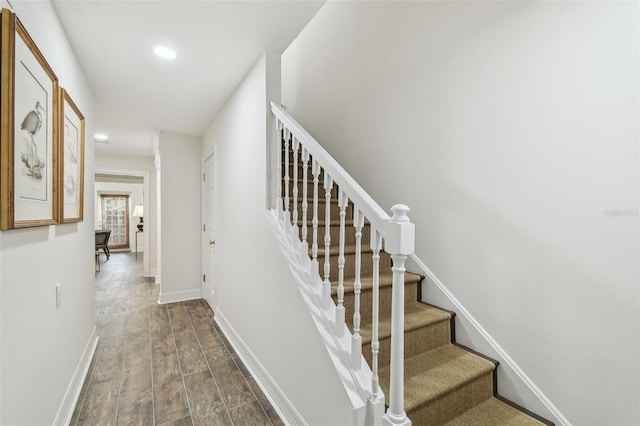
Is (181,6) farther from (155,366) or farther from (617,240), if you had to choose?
(155,366)

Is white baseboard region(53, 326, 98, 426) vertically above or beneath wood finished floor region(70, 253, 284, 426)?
above

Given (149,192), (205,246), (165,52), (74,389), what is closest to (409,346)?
(74,389)

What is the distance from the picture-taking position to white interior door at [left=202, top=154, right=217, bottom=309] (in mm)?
3486

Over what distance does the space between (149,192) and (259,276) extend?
433cm

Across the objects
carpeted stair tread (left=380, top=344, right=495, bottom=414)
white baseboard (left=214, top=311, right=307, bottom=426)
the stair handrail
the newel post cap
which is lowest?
white baseboard (left=214, top=311, right=307, bottom=426)

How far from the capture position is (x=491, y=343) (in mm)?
1662

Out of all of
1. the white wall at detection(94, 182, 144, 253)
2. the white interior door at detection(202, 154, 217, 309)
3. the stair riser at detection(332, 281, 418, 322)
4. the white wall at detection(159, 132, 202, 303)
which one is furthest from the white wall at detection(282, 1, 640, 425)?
the white wall at detection(94, 182, 144, 253)

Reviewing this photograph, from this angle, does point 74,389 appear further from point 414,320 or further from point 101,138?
point 101,138

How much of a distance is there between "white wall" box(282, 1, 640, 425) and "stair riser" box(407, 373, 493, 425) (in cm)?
13

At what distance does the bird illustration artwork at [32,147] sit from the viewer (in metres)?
1.11

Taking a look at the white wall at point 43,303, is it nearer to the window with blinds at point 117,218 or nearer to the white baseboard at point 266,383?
the white baseboard at point 266,383

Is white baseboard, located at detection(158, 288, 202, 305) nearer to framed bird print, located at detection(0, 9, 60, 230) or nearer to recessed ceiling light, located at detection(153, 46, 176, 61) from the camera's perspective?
framed bird print, located at detection(0, 9, 60, 230)

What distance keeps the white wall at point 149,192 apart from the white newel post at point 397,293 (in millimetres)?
5133

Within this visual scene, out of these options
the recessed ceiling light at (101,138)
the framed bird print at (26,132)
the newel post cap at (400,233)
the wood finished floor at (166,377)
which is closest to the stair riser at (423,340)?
the newel post cap at (400,233)
